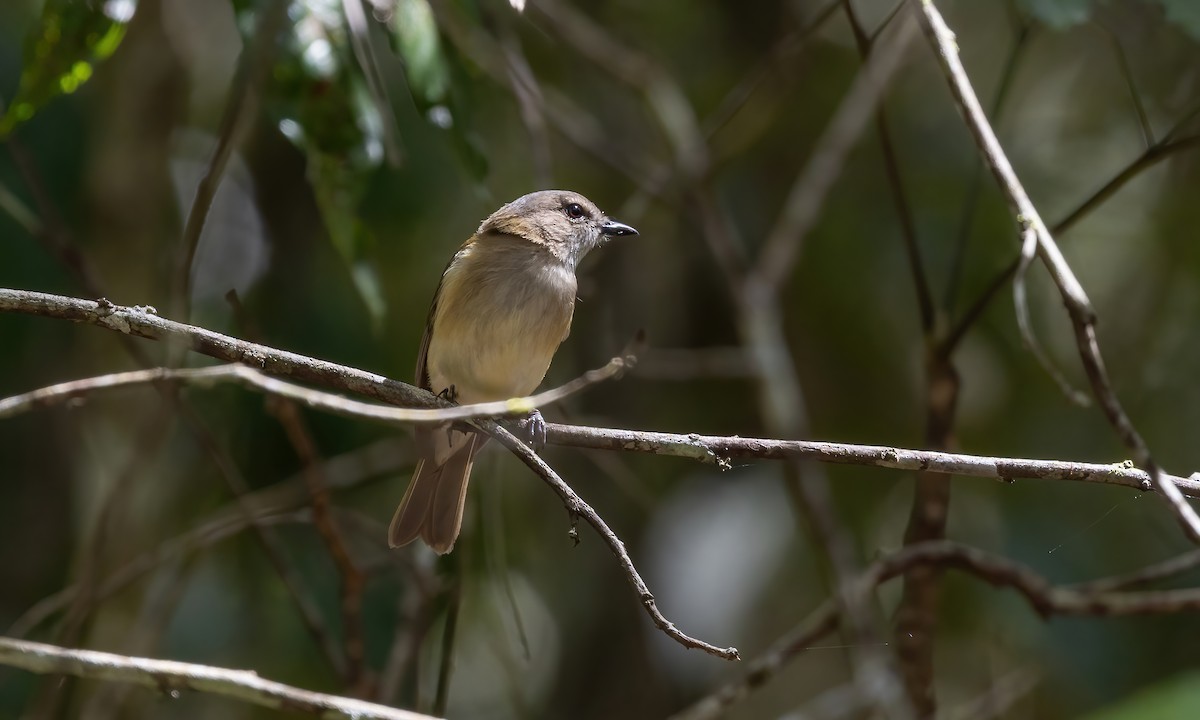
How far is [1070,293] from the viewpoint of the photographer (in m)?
2.42

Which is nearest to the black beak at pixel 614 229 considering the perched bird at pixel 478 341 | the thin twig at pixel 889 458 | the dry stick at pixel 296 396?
the perched bird at pixel 478 341

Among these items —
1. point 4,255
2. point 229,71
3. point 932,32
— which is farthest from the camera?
A: point 229,71

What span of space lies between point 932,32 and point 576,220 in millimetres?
1838

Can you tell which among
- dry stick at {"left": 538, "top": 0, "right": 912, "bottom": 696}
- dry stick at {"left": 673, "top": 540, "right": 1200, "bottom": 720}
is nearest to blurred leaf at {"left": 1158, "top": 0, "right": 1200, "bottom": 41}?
dry stick at {"left": 538, "top": 0, "right": 912, "bottom": 696}

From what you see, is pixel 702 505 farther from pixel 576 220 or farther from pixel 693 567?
pixel 576 220

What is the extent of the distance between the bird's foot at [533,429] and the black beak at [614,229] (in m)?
1.23

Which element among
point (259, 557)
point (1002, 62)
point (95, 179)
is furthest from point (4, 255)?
point (1002, 62)

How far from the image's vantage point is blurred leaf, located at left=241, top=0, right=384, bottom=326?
3293 mm

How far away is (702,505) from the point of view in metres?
5.23

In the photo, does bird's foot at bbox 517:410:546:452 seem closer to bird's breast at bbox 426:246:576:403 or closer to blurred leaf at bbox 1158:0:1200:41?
bird's breast at bbox 426:246:576:403

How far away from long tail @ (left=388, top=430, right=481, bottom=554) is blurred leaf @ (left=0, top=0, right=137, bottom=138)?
150cm

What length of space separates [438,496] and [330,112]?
1300 millimetres

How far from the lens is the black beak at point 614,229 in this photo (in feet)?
14.8

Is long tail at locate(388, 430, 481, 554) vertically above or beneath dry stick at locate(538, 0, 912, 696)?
beneath
